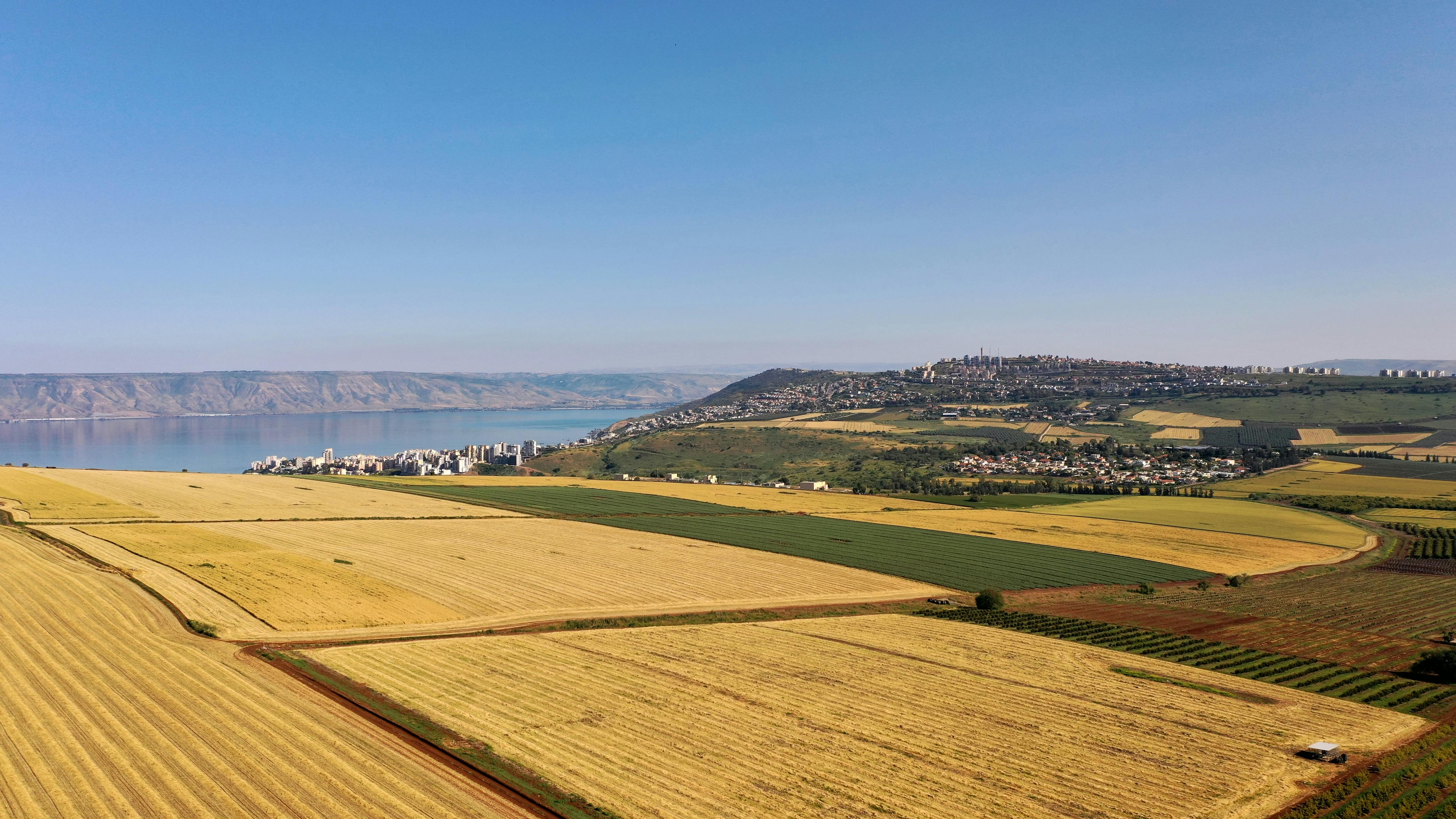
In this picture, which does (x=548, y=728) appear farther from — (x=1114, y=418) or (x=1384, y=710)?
(x=1114, y=418)

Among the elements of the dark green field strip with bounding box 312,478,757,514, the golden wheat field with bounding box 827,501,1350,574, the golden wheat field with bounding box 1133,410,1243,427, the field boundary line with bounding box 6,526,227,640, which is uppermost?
the golden wheat field with bounding box 1133,410,1243,427

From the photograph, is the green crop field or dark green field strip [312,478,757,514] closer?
dark green field strip [312,478,757,514]

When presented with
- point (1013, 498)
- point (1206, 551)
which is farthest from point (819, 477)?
point (1206, 551)

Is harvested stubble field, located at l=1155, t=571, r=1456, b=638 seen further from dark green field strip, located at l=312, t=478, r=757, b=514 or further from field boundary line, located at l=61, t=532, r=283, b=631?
field boundary line, located at l=61, t=532, r=283, b=631

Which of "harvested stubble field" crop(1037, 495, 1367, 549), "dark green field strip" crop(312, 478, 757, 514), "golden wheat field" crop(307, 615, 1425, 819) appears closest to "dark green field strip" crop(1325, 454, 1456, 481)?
"harvested stubble field" crop(1037, 495, 1367, 549)

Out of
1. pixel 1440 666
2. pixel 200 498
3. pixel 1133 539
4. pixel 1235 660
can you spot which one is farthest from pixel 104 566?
pixel 1133 539

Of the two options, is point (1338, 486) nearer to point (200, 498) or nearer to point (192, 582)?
point (192, 582)

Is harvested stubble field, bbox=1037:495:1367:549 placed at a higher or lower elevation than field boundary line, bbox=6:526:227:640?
lower
